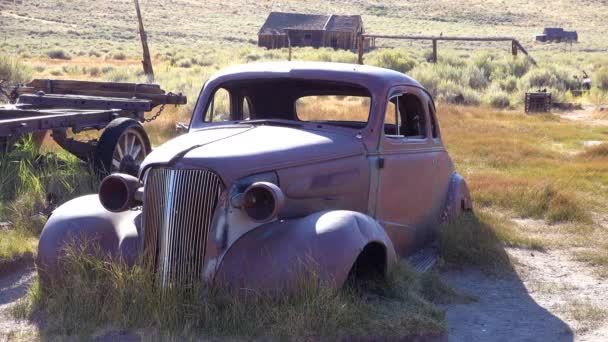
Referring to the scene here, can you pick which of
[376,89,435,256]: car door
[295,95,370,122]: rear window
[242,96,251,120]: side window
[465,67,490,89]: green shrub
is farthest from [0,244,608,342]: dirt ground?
[465,67,490,89]: green shrub

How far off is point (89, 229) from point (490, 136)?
11.6m

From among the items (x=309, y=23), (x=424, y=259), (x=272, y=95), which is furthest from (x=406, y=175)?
(x=309, y=23)

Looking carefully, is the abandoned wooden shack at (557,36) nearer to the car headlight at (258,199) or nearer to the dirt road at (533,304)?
the dirt road at (533,304)

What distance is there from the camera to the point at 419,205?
21.8ft

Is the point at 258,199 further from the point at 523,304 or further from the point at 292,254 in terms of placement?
the point at 523,304

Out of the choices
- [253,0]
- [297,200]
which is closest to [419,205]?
[297,200]

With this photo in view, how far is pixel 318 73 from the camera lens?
6.19 m

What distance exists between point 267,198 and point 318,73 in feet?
6.10

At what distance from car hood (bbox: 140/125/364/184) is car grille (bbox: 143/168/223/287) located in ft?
0.25

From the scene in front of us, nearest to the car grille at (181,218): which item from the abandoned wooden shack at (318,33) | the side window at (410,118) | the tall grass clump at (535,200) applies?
the side window at (410,118)

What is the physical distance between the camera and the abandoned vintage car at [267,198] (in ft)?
14.9

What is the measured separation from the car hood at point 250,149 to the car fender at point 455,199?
1.91 meters

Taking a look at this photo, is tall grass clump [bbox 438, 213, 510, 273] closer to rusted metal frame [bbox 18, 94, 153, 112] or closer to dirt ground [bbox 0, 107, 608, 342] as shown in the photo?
dirt ground [bbox 0, 107, 608, 342]

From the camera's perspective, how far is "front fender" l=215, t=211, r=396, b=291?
446cm
